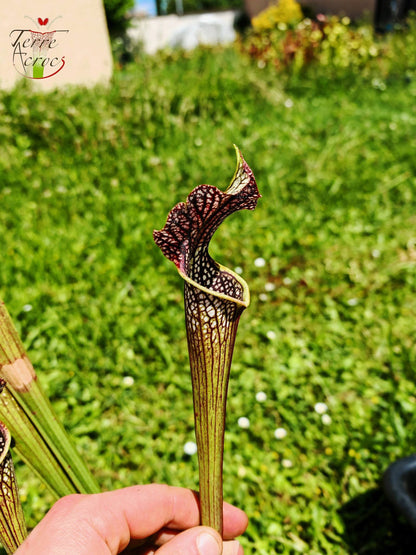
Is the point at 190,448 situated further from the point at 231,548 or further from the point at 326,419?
the point at 231,548

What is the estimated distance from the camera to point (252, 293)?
225 cm

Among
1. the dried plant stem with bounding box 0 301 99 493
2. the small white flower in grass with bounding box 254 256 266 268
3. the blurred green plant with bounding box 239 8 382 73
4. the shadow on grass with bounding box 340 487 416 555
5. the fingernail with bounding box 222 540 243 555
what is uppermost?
the dried plant stem with bounding box 0 301 99 493

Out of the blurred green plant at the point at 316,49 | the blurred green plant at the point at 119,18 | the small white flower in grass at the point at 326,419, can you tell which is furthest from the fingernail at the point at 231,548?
the blurred green plant at the point at 119,18

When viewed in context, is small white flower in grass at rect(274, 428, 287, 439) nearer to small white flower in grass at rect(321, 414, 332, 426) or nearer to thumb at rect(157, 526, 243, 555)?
small white flower in grass at rect(321, 414, 332, 426)

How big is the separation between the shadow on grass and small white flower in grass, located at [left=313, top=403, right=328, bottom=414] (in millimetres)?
317

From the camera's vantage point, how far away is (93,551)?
2.14 feet

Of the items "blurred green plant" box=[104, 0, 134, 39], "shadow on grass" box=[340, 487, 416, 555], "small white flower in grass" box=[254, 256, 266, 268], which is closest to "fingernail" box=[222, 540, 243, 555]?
"shadow on grass" box=[340, 487, 416, 555]

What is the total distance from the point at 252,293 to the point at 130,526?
153cm

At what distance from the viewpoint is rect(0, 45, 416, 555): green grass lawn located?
5.04 ft

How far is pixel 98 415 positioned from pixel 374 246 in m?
1.76

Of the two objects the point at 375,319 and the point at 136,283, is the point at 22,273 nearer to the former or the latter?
the point at 136,283

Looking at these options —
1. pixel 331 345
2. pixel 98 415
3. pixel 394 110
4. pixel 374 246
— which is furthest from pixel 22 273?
pixel 394 110

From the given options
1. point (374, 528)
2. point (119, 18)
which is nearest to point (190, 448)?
point (374, 528)

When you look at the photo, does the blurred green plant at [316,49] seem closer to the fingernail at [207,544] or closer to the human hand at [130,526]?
the human hand at [130,526]
